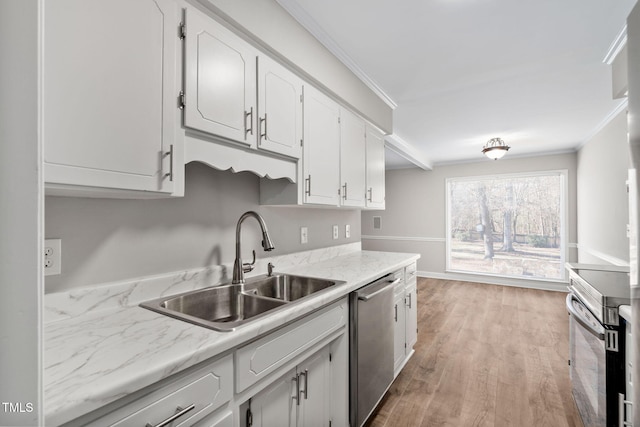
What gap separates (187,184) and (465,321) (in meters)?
3.69

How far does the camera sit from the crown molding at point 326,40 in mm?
1781

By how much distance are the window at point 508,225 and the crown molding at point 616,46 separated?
3752mm

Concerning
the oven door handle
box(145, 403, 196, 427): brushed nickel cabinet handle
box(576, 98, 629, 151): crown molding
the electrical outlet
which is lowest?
the oven door handle

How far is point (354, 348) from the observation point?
1.73m

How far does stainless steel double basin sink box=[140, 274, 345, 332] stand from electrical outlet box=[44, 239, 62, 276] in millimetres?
328

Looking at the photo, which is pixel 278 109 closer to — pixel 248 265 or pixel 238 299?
pixel 248 265

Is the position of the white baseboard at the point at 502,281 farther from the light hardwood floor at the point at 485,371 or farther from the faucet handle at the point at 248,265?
the faucet handle at the point at 248,265

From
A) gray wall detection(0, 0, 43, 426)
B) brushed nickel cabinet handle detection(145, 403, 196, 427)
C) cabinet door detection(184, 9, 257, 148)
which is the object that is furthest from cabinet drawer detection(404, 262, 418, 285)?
gray wall detection(0, 0, 43, 426)

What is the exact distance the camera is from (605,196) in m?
3.71

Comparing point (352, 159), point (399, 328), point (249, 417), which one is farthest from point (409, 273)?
point (249, 417)

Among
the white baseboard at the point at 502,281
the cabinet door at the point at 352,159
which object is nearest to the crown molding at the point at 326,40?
the cabinet door at the point at 352,159

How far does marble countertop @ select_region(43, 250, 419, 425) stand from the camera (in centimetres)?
67

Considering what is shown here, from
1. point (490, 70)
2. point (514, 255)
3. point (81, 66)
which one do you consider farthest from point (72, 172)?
point (514, 255)

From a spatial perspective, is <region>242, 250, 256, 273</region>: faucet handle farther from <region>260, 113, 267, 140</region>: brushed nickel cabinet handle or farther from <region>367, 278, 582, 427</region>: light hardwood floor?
<region>367, 278, 582, 427</region>: light hardwood floor
